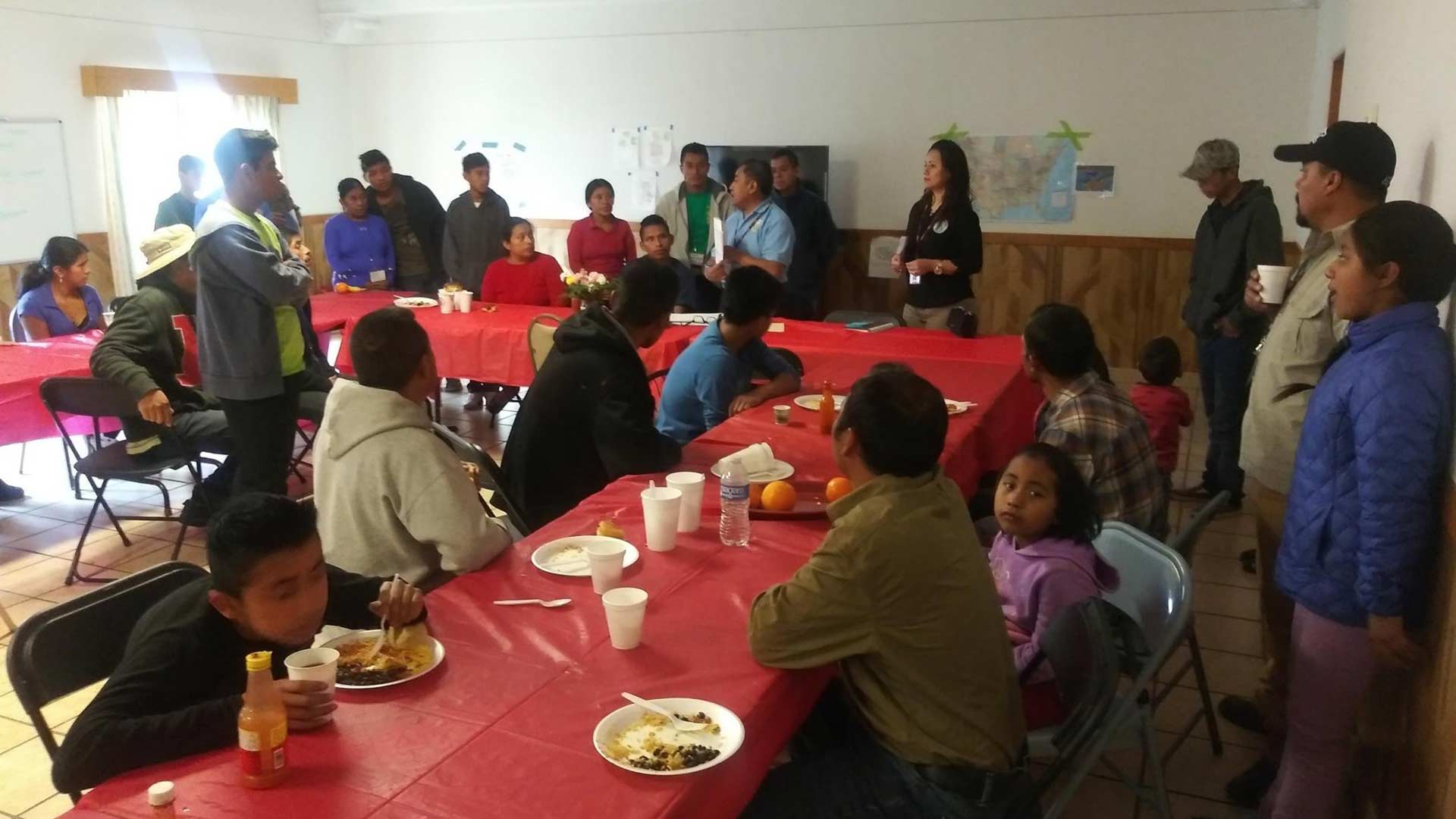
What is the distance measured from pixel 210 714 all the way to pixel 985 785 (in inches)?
46.6

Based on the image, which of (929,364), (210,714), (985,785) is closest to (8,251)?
(929,364)

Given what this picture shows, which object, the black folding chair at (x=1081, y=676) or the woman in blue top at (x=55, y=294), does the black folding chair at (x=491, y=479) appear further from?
the woman in blue top at (x=55, y=294)

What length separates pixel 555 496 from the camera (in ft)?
9.68

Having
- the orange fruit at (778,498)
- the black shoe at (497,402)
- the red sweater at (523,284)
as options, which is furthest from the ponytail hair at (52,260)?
the orange fruit at (778,498)

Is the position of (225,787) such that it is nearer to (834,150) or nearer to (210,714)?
(210,714)

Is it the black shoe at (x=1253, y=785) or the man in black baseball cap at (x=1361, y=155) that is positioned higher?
the man in black baseball cap at (x=1361, y=155)

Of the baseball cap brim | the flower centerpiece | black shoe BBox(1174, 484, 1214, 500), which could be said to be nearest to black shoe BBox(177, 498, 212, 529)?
the flower centerpiece

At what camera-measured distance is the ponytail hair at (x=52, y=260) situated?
509 centimetres

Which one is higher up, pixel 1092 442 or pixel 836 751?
pixel 1092 442

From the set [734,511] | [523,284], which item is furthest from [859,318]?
[734,511]

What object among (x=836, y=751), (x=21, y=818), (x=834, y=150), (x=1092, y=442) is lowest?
(x=21, y=818)

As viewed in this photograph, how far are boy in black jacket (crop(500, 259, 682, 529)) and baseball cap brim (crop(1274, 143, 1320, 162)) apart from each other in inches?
63.9

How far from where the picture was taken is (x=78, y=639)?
5.92ft

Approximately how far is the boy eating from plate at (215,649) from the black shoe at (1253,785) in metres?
2.15
